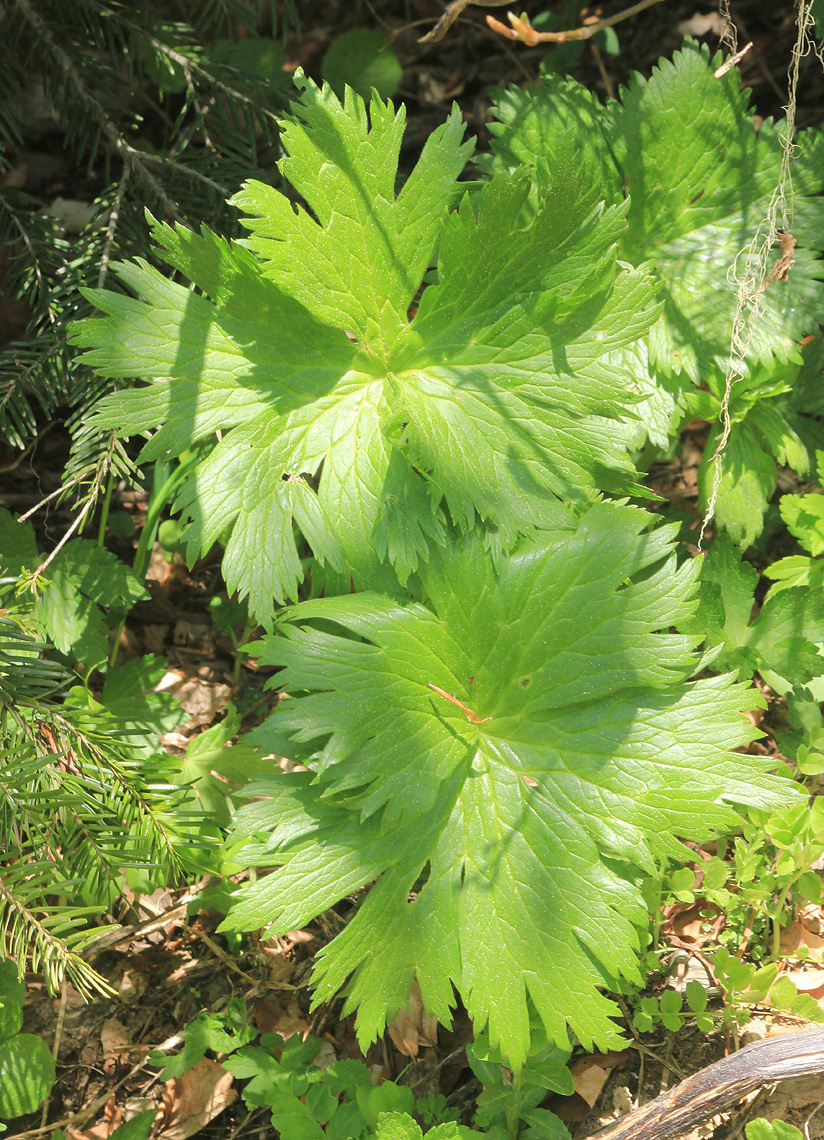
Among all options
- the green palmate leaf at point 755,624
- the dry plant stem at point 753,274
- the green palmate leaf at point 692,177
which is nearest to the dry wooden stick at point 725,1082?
the green palmate leaf at point 755,624

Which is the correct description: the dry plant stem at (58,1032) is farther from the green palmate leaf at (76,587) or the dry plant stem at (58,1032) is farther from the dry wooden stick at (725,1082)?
the dry wooden stick at (725,1082)

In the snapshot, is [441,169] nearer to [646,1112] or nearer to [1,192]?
[1,192]

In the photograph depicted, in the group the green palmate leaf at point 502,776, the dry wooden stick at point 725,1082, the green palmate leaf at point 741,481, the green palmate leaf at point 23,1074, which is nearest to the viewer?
the dry wooden stick at point 725,1082

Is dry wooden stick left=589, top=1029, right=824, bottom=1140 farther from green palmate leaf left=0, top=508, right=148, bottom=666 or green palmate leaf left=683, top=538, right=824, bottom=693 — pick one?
green palmate leaf left=0, top=508, right=148, bottom=666

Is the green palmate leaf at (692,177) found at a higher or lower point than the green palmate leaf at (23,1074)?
higher

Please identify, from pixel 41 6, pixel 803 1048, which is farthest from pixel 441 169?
pixel 803 1048

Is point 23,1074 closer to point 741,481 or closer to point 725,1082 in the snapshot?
point 725,1082
